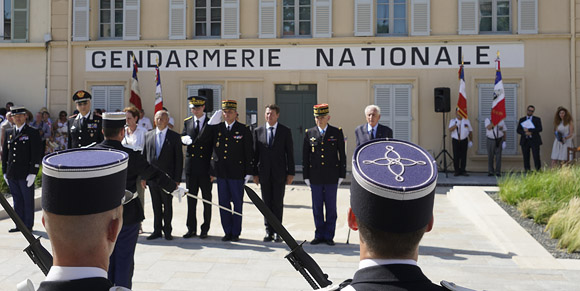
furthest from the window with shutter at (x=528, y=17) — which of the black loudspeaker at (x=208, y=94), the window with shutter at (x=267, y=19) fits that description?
the black loudspeaker at (x=208, y=94)

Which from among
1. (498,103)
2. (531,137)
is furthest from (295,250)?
(531,137)

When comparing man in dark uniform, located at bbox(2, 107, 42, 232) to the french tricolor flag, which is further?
the french tricolor flag

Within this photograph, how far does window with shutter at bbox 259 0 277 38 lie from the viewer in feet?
57.8

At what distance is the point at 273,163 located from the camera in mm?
7766

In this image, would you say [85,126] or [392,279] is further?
[85,126]

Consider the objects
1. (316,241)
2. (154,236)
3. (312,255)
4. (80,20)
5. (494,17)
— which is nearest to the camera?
(312,255)

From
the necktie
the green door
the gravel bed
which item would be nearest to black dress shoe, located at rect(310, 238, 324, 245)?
the necktie

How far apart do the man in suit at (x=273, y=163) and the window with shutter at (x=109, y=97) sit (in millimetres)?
11603

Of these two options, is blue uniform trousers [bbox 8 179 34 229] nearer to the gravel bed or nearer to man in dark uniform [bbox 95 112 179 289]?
man in dark uniform [bbox 95 112 179 289]

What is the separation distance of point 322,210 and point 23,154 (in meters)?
4.35

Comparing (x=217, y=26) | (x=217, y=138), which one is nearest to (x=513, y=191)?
(x=217, y=138)

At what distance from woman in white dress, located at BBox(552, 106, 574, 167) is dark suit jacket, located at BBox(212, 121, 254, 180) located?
11120 mm

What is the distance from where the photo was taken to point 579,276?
19.0 feet

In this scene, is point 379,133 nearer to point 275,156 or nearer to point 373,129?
point 373,129
